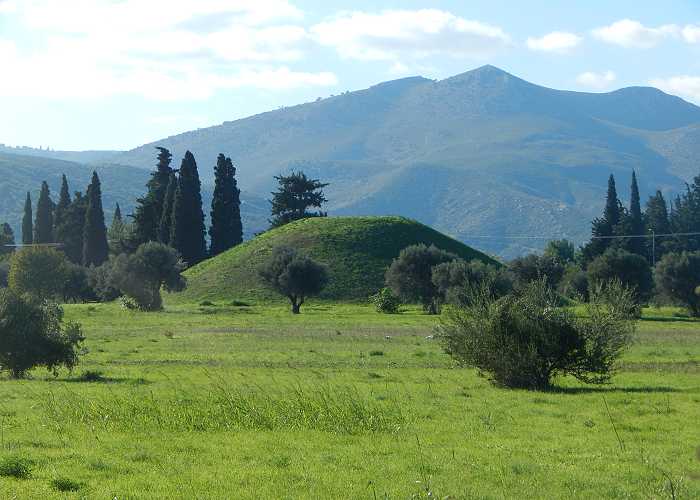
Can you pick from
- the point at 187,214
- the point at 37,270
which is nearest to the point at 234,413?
the point at 37,270

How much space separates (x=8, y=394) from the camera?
92.4 ft

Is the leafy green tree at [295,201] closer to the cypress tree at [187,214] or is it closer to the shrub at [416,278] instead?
the cypress tree at [187,214]

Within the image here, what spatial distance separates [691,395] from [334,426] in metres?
11.9

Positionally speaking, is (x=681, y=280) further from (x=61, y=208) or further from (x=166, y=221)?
(x=61, y=208)

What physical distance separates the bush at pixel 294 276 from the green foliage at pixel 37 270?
2558cm

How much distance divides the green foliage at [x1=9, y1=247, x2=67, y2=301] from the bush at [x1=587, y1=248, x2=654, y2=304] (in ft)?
188

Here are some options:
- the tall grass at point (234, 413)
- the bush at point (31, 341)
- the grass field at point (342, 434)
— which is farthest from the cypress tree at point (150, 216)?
the tall grass at point (234, 413)

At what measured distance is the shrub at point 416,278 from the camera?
312 ft

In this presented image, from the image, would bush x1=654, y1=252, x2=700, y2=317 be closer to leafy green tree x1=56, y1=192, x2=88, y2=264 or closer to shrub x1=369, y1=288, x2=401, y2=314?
shrub x1=369, y1=288, x2=401, y2=314

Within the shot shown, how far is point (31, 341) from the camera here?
34.5m

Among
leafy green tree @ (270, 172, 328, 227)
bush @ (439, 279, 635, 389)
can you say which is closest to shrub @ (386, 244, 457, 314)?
leafy green tree @ (270, 172, 328, 227)

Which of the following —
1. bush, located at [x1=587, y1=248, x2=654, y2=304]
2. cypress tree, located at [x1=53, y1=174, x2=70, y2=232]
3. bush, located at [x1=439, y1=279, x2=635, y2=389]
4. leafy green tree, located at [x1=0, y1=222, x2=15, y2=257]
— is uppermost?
cypress tree, located at [x1=53, y1=174, x2=70, y2=232]

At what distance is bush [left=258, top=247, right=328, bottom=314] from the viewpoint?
9206 cm

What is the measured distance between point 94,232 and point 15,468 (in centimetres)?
11523
